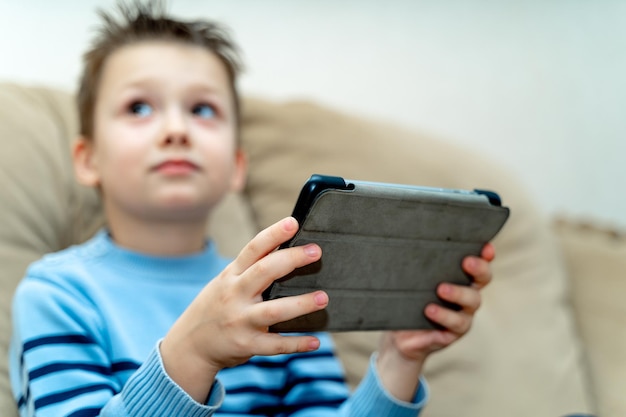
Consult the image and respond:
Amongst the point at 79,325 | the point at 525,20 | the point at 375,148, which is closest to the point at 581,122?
the point at 525,20

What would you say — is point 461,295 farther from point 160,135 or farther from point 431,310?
point 160,135

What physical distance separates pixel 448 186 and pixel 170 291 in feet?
1.79

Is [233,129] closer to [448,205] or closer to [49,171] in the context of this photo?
[49,171]

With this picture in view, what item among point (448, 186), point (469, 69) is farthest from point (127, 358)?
point (469, 69)

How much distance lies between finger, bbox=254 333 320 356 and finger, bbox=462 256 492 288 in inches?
8.7

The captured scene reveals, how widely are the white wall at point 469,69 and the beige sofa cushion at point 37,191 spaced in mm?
202

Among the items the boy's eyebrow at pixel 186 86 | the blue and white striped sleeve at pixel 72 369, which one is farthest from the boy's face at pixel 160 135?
the blue and white striped sleeve at pixel 72 369

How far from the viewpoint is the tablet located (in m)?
0.60

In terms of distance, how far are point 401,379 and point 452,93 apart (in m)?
0.88

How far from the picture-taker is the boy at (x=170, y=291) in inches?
24.8

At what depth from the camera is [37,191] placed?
0.98 meters

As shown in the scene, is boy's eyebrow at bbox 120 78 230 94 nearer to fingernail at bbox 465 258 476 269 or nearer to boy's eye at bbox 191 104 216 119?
boy's eye at bbox 191 104 216 119

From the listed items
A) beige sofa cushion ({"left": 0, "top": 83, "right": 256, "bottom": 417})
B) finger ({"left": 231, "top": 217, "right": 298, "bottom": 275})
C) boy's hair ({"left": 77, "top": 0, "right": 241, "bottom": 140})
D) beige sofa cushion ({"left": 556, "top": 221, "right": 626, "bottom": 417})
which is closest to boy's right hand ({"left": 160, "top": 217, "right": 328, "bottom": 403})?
finger ({"left": 231, "top": 217, "right": 298, "bottom": 275})

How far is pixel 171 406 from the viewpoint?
2.12ft
